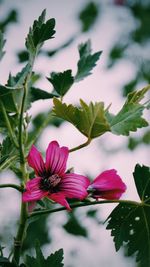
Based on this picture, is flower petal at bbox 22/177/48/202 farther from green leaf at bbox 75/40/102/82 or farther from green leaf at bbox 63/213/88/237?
green leaf at bbox 63/213/88/237

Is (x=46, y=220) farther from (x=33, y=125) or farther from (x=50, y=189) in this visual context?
(x=50, y=189)

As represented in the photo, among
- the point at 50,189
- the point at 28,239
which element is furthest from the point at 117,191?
the point at 28,239

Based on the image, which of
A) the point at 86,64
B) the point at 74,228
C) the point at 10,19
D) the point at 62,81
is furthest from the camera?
the point at 10,19

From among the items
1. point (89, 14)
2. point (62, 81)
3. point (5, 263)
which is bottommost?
point (5, 263)

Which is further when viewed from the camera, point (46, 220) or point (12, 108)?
point (46, 220)

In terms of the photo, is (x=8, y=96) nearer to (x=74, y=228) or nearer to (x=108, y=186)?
(x=108, y=186)

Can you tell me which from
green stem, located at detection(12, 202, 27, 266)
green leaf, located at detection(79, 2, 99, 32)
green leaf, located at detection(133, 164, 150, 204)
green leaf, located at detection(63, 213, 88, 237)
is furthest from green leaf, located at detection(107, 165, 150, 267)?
green leaf, located at detection(79, 2, 99, 32)

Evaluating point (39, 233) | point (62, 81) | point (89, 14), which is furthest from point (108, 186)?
point (89, 14)
